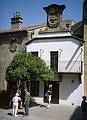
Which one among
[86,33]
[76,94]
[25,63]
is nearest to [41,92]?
[76,94]

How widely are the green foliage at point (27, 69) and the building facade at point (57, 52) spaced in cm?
198

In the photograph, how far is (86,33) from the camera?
1722 centimetres

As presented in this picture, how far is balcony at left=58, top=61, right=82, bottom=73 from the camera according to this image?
16844 mm

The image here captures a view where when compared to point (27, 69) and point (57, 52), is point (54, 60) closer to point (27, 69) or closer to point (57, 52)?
point (57, 52)

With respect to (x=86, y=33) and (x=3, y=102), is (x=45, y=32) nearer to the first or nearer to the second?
(x=86, y=33)

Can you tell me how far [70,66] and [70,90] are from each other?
1.55 metres

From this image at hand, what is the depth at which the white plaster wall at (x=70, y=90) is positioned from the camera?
1696 cm

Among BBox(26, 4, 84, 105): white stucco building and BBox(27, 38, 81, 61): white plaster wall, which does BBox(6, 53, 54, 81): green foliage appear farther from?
BBox(27, 38, 81, 61): white plaster wall

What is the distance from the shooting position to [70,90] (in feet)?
56.6

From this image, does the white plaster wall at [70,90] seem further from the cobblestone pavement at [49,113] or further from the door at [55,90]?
the cobblestone pavement at [49,113]

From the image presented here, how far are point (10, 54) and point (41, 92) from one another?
3.92 meters

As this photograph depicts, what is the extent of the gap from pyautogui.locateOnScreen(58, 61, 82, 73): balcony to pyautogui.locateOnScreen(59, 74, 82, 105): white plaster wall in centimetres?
39

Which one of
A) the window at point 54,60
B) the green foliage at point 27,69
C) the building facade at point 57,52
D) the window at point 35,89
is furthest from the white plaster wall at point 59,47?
the green foliage at point 27,69

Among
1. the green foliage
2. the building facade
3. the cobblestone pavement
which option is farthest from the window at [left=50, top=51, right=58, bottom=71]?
the cobblestone pavement
